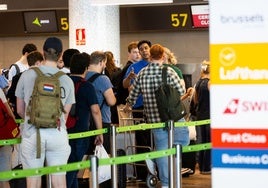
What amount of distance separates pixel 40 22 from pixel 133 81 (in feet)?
24.5

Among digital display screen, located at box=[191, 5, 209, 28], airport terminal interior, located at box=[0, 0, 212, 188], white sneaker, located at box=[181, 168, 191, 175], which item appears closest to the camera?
white sneaker, located at box=[181, 168, 191, 175]

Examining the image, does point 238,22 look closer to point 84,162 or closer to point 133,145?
point 84,162

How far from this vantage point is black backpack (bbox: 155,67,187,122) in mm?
8195

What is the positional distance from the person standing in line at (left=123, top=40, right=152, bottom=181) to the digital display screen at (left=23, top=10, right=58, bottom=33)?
6.94 m

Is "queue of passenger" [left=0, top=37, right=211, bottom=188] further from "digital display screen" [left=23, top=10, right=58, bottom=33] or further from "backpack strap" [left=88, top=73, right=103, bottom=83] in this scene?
"digital display screen" [left=23, top=10, right=58, bottom=33]

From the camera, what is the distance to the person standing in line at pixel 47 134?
21.5 feet

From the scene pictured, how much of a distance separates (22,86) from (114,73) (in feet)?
12.8

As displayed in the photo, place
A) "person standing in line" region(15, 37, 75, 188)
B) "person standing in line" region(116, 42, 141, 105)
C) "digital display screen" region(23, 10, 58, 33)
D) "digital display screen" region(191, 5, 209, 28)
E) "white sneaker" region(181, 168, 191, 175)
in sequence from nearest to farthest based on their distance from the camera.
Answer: "person standing in line" region(15, 37, 75, 188) < "person standing in line" region(116, 42, 141, 105) < "white sneaker" region(181, 168, 191, 175) < "digital display screen" region(191, 5, 209, 28) < "digital display screen" region(23, 10, 58, 33)

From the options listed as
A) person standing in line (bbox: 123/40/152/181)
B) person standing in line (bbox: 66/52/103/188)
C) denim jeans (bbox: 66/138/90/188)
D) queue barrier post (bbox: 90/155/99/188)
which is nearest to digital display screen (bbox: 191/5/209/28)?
person standing in line (bbox: 123/40/152/181)

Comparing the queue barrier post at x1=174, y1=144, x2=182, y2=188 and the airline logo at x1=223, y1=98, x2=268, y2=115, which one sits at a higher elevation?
the airline logo at x1=223, y1=98, x2=268, y2=115

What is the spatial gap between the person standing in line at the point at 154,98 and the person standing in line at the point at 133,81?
1.35 meters

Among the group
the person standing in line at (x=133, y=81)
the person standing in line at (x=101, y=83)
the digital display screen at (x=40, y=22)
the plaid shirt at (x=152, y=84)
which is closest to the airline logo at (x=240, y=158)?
the plaid shirt at (x=152, y=84)

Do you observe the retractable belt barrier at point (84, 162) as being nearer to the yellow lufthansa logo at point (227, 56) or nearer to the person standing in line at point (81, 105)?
the person standing in line at point (81, 105)

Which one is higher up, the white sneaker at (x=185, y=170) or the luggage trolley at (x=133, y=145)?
the luggage trolley at (x=133, y=145)
